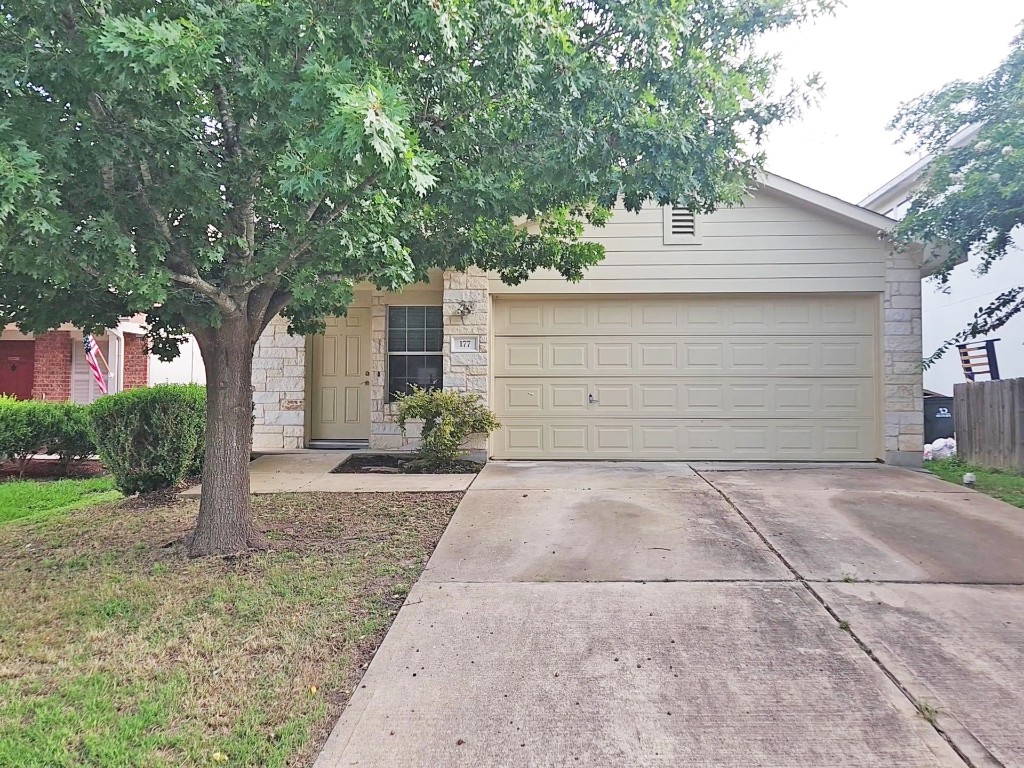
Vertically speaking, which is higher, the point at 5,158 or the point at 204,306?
the point at 5,158

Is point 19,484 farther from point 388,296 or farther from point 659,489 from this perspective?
point 659,489

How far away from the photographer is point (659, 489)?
6.96 m

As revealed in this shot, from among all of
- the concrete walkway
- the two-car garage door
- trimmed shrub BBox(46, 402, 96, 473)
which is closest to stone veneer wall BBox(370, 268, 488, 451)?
the two-car garage door

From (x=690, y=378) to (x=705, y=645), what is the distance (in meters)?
6.09

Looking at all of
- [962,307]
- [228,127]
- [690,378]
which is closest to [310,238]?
[228,127]

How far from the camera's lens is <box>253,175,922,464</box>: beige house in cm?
877

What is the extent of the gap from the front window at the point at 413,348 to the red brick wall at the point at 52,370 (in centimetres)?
1015

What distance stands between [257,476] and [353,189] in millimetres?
5336

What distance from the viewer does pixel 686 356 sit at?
9.09 meters

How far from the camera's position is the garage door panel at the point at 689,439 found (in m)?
8.98

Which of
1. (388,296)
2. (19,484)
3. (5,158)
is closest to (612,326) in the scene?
(388,296)

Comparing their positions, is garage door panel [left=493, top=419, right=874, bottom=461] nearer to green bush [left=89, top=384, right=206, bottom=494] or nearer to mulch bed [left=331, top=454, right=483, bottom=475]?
mulch bed [left=331, top=454, right=483, bottom=475]

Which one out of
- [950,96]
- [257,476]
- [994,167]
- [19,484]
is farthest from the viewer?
[19,484]

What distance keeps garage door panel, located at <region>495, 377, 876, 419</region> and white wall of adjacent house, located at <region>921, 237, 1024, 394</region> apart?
3338 mm
